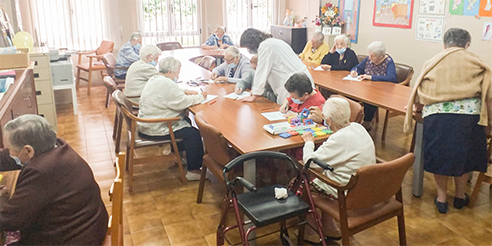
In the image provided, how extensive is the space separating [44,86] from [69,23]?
279 cm

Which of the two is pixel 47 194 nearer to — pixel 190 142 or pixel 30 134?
pixel 30 134

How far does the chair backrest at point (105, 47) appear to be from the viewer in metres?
7.55

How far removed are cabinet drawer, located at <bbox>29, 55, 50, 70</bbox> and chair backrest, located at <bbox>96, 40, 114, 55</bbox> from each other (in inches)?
89.7

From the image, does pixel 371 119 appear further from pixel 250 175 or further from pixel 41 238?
pixel 41 238

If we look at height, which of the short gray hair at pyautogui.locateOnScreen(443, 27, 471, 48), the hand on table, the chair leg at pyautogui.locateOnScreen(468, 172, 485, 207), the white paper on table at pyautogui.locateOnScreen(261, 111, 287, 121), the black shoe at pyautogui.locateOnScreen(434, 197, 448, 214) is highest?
the short gray hair at pyautogui.locateOnScreen(443, 27, 471, 48)

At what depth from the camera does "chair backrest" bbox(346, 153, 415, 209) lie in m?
2.19

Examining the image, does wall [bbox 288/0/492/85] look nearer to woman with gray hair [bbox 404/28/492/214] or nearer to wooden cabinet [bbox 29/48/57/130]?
woman with gray hair [bbox 404/28/492/214]

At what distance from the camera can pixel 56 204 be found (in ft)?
6.06

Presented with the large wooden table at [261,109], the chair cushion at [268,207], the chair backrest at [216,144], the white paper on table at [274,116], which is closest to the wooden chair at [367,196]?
the chair cushion at [268,207]

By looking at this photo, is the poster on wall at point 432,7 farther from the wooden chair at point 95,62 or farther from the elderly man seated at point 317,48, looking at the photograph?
the wooden chair at point 95,62

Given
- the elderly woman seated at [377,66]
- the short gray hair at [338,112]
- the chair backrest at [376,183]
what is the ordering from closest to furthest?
the chair backrest at [376,183]
the short gray hair at [338,112]
the elderly woman seated at [377,66]

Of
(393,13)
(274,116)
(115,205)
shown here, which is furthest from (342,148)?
(393,13)

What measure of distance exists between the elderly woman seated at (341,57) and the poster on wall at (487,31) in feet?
5.04

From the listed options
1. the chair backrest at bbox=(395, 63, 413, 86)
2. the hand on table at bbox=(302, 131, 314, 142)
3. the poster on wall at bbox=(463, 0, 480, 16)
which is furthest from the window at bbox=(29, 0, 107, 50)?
the hand on table at bbox=(302, 131, 314, 142)
